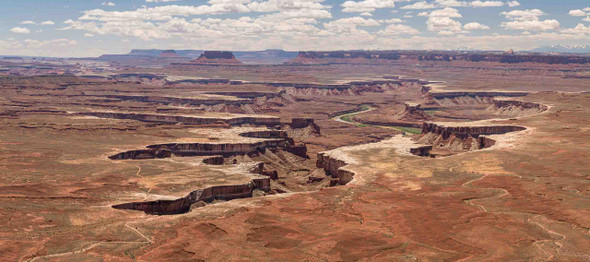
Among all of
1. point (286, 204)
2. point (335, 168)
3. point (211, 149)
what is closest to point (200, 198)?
point (286, 204)

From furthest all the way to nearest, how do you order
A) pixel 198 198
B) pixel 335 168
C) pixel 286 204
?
pixel 335 168 < pixel 198 198 < pixel 286 204

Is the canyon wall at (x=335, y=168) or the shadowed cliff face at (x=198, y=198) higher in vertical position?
the shadowed cliff face at (x=198, y=198)

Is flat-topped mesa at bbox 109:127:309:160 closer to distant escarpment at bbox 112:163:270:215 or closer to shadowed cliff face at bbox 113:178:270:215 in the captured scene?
distant escarpment at bbox 112:163:270:215

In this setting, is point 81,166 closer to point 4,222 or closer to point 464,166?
point 4,222

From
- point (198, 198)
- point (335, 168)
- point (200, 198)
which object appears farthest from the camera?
point (335, 168)

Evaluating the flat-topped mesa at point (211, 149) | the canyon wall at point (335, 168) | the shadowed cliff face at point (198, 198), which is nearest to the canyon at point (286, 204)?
the shadowed cliff face at point (198, 198)

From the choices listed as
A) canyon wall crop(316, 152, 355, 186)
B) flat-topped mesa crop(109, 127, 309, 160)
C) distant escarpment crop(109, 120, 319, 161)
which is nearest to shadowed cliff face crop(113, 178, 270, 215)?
canyon wall crop(316, 152, 355, 186)

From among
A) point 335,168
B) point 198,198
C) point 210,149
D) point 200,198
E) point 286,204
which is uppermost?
point 286,204

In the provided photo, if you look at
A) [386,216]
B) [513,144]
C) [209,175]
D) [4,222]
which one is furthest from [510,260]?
[513,144]

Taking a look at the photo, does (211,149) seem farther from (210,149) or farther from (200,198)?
(200,198)

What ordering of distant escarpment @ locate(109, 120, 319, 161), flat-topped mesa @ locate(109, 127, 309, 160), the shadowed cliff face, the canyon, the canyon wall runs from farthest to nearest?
distant escarpment @ locate(109, 120, 319, 161) → flat-topped mesa @ locate(109, 127, 309, 160) → the canyon wall → the shadowed cliff face → the canyon

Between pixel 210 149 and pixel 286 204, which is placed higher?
pixel 286 204

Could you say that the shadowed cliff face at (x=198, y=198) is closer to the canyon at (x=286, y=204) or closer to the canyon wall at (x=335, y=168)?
the canyon at (x=286, y=204)
